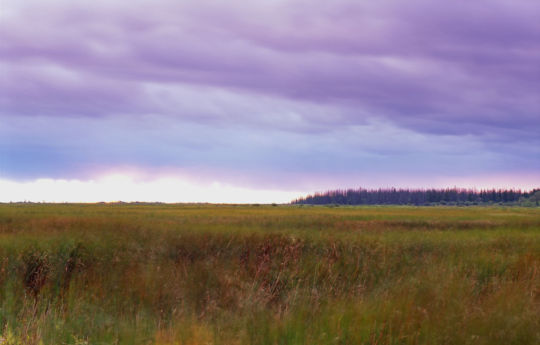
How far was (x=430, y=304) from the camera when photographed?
30.1 ft

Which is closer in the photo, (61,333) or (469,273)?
(61,333)

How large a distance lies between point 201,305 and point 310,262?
14.9 feet

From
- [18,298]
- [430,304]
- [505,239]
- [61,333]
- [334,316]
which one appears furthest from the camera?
[505,239]

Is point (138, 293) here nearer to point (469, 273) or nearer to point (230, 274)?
point (230, 274)

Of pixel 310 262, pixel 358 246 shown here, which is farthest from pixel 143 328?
pixel 358 246

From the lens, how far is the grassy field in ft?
26.7

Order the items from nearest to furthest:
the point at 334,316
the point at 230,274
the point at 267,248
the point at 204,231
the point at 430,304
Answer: the point at 334,316 < the point at 430,304 < the point at 230,274 < the point at 267,248 < the point at 204,231

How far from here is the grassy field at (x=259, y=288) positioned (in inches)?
320

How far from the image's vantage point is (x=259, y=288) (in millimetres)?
11672

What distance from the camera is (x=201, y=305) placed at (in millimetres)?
11570

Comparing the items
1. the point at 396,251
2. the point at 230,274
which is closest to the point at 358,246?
the point at 396,251

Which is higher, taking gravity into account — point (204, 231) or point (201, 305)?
point (204, 231)

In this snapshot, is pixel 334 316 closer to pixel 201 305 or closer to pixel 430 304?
pixel 430 304

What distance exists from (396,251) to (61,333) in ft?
38.9
